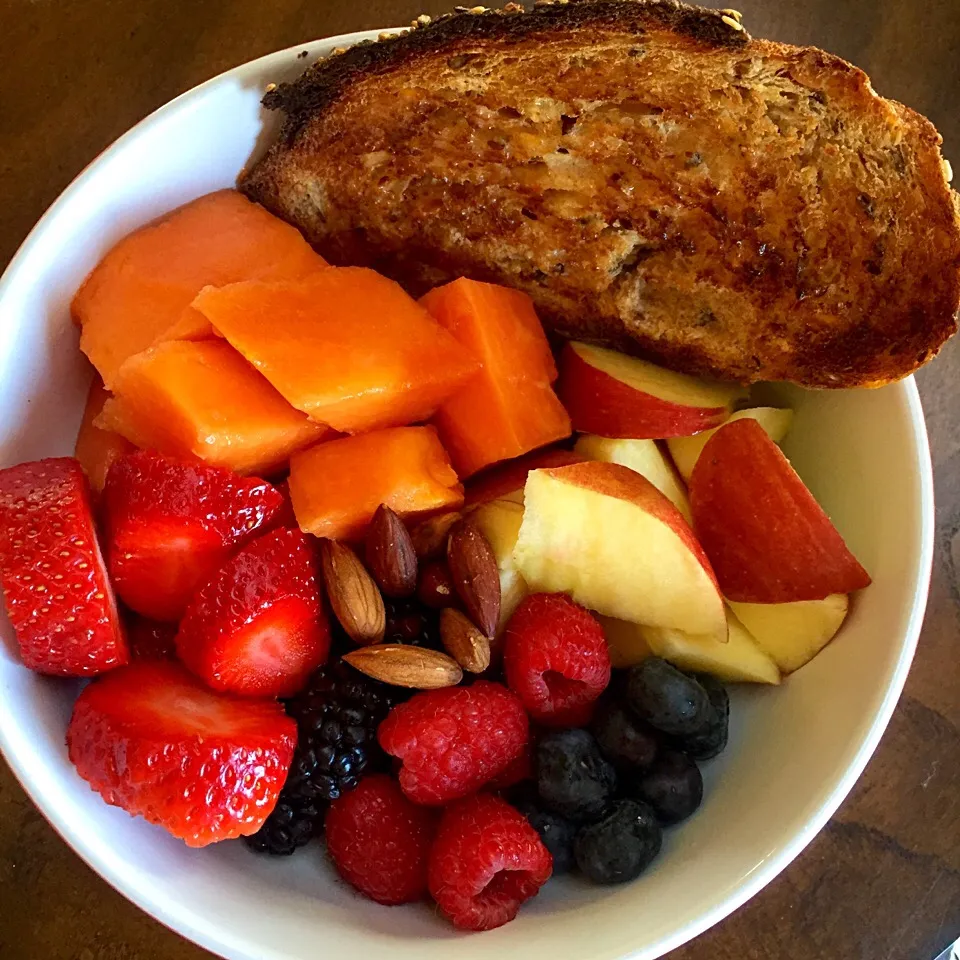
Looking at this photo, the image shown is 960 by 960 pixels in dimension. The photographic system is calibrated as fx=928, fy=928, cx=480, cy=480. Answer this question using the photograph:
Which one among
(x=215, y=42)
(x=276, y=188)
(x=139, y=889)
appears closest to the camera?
(x=139, y=889)

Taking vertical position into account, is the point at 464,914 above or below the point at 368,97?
below

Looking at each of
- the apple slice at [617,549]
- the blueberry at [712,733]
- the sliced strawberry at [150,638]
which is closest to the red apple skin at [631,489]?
the apple slice at [617,549]

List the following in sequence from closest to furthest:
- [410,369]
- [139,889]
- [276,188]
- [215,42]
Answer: [139,889], [410,369], [276,188], [215,42]

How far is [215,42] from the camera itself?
3.83 feet

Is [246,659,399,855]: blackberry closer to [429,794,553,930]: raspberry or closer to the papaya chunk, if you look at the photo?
[429,794,553,930]: raspberry

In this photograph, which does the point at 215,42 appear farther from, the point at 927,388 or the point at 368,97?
the point at 927,388

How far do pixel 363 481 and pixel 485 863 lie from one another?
376 mm

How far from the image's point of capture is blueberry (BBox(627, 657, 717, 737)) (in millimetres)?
878

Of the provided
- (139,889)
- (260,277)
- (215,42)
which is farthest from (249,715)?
(215,42)

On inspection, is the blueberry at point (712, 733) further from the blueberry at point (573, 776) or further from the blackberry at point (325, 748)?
the blackberry at point (325, 748)

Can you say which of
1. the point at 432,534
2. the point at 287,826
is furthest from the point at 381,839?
the point at 432,534

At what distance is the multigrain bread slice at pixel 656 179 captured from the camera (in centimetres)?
95

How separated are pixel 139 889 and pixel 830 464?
81cm

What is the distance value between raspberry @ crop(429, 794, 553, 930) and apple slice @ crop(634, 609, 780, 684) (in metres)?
0.22
